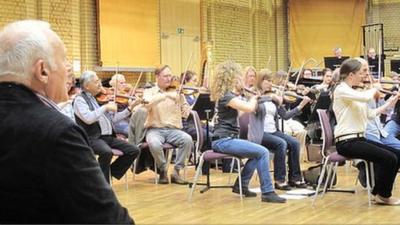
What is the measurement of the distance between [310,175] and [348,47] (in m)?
10.4

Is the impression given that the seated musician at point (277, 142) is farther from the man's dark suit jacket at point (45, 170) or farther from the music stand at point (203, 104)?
the man's dark suit jacket at point (45, 170)

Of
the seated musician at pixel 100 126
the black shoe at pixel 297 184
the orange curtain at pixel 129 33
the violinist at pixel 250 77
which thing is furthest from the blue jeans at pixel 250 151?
the orange curtain at pixel 129 33

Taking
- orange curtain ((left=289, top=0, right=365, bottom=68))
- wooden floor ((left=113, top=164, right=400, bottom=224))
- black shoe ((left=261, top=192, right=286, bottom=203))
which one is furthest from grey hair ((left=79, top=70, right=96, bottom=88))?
orange curtain ((left=289, top=0, right=365, bottom=68))

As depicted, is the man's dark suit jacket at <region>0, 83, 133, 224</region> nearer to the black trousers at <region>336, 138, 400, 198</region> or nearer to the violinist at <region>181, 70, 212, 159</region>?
the black trousers at <region>336, 138, 400, 198</region>

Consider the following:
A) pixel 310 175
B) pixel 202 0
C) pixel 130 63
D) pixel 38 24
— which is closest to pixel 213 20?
pixel 202 0

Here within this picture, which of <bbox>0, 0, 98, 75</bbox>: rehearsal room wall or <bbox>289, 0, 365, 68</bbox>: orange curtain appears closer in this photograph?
<bbox>0, 0, 98, 75</bbox>: rehearsal room wall

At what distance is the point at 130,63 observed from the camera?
11703mm

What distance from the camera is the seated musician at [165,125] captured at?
7086 mm

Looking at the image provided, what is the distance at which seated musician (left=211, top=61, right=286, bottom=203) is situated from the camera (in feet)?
18.5

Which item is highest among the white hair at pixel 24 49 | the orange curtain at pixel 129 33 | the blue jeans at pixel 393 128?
the orange curtain at pixel 129 33

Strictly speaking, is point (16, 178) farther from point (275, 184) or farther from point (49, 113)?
point (275, 184)

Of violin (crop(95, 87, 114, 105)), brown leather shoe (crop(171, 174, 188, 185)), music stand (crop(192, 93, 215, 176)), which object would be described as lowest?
brown leather shoe (crop(171, 174, 188, 185))

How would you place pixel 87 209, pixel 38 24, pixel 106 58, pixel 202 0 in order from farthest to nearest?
pixel 202 0 < pixel 106 58 < pixel 38 24 < pixel 87 209

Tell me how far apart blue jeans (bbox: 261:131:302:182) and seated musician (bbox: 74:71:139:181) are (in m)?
1.49
